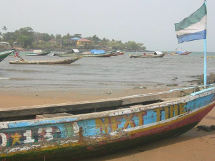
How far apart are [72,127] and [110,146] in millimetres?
740

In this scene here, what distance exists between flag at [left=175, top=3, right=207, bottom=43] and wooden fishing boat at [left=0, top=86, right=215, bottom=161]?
1.42 metres

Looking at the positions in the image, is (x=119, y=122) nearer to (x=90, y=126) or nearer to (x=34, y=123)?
(x=90, y=126)

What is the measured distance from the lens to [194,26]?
18.2ft

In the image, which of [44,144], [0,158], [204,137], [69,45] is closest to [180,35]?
[204,137]

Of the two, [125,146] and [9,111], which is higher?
[9,111]

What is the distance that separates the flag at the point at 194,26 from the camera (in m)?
5.43

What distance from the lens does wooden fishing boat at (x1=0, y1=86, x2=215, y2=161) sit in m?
3.24

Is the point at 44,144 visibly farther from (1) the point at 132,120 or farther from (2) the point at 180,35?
(2) the point at 180,35

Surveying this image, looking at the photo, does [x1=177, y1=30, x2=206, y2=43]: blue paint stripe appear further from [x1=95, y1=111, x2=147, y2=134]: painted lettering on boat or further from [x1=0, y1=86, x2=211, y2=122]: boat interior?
[x1=95, y1=111, x2=147, y2=134]: painted lettering on boat

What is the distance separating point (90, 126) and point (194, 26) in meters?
3.46

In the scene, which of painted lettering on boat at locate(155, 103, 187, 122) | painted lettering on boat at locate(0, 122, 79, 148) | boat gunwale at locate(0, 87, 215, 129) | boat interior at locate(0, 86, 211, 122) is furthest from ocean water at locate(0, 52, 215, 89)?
painted lettering on boat at locate(0, 122, 79, 148)

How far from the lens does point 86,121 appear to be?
3598 mm

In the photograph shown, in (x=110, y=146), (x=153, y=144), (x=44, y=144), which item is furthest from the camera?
(x=153, y=144)

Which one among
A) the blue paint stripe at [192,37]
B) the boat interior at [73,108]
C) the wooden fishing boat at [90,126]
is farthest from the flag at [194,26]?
the wooden fishing boat at [90,126]
